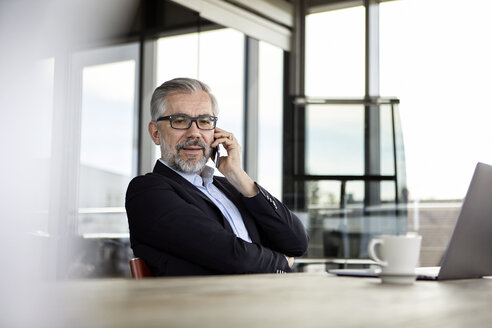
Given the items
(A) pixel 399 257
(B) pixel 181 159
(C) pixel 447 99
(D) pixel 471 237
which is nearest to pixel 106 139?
(B) pixel 181 159

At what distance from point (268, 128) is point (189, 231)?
4.09 m

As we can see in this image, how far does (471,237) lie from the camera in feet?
4.45

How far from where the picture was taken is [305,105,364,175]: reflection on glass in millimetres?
5449

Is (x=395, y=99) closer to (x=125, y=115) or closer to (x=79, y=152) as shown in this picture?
(x=125, y=115)

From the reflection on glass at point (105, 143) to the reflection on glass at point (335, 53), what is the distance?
2224 mm

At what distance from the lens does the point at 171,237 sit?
1.82m

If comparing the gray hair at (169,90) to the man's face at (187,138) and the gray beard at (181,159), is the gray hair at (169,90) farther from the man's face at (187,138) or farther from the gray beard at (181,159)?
the gray beard at (181,159)

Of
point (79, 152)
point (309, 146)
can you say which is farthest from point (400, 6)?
point (79, 152)

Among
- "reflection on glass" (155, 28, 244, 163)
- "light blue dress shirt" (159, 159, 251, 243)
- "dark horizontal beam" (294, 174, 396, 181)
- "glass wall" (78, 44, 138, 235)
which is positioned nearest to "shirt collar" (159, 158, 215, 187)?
"light blue dress shirt" (159, 159, 251, 243)

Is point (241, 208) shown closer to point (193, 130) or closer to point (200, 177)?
point (200, 177)

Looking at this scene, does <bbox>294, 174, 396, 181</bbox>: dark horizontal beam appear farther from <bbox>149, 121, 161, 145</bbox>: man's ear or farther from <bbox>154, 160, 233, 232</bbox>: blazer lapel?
<bbox>154, 160, 233, 232</bbox>: blazer lapel

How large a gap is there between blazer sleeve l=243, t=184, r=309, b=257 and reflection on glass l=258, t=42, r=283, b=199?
344 cm

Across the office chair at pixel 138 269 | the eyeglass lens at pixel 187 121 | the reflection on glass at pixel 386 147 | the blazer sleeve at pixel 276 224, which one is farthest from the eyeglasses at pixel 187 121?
the reflection on glass at pixel 386 147

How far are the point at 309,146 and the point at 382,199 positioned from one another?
80 cm
